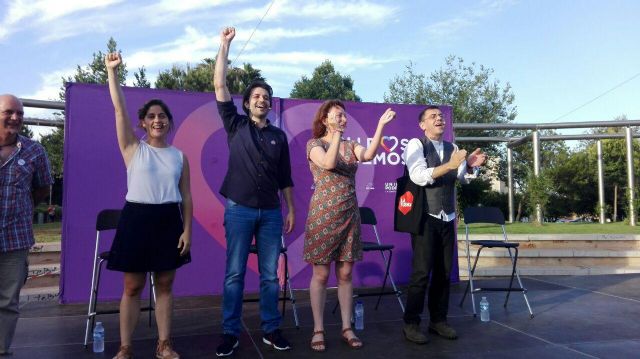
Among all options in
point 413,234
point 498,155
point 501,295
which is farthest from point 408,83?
point 413,234

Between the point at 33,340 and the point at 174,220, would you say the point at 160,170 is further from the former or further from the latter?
the point at 33,340

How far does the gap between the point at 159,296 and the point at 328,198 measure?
124cm

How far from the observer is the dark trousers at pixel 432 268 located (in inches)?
135

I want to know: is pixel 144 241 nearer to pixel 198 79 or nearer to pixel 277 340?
pixel 277 340

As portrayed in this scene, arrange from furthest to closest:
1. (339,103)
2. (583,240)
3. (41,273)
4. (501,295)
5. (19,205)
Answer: (583,240) < (41,273) < (501,295) < (339,103) < (19,205)

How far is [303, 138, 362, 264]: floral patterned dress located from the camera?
10.5 feet

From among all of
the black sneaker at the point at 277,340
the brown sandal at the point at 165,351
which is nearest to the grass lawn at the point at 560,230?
the black sneaker at the point at 277,340

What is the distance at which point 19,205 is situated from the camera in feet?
9.29

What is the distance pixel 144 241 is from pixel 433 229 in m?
1.98

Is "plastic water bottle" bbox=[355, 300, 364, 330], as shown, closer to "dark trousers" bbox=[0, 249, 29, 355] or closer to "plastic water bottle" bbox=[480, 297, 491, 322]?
"plastic water bottle" bbox=[480, 297, 491, 322]

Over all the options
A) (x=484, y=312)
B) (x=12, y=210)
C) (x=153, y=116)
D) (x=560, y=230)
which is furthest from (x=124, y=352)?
(x=560, y=230)

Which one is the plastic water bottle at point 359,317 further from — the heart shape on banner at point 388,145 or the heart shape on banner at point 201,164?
the heart shape on banner at point 388,145

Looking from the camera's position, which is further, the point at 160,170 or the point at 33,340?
the point at 33,340

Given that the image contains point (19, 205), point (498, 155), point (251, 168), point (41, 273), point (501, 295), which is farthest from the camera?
point (498, 155)
